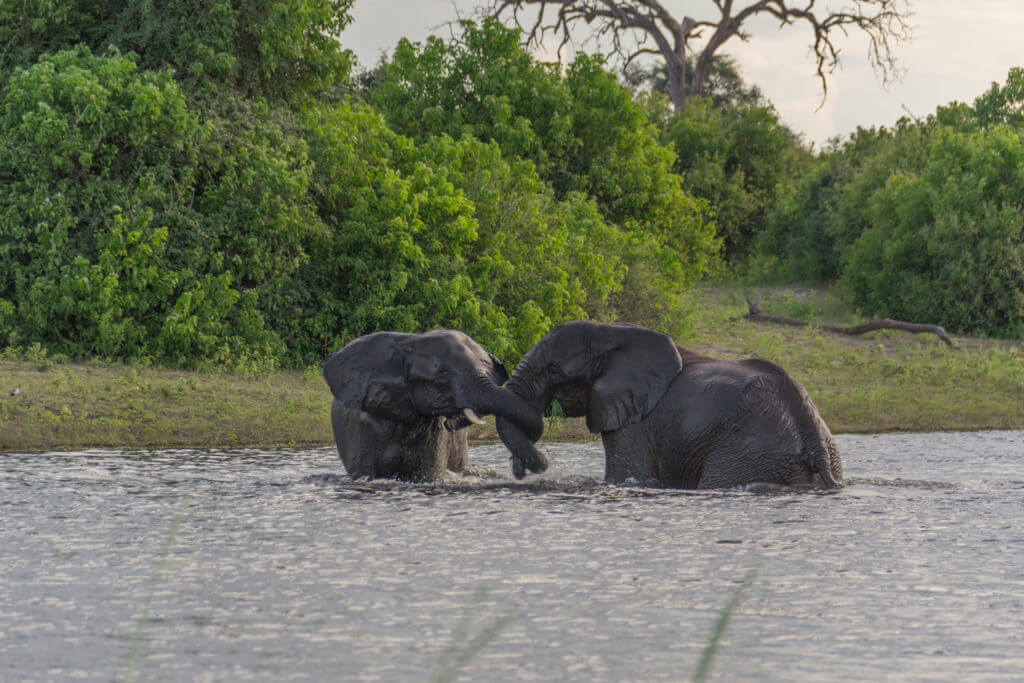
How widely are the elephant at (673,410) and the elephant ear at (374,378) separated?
0.76m

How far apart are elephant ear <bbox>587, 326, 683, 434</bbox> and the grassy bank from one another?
437 cm

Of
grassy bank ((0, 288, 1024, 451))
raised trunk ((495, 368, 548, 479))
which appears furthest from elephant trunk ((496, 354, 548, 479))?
grassy bank ((0, 288, 1024, 451))

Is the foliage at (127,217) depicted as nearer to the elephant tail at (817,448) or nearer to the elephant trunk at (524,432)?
the elephant trunk at (524,432)

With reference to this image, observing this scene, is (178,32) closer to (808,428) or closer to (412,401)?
(412,401)

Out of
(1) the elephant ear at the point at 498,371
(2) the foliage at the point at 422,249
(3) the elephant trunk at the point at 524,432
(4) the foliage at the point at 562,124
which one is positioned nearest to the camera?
(3) the elephant trunk at the point at 524,432

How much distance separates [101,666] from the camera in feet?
17.7

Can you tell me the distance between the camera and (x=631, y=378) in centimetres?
959

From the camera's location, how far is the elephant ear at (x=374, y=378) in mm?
9945

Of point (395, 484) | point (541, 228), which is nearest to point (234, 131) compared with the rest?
point (541, 228)

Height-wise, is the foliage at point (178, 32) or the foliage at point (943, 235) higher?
the foliage at point (178, 32)

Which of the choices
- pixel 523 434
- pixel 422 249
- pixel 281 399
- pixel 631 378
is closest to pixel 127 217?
pixel 281 399

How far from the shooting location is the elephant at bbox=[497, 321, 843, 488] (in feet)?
30.1

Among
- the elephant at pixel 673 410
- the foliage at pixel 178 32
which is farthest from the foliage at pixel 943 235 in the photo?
the elephant at pixel 673 410

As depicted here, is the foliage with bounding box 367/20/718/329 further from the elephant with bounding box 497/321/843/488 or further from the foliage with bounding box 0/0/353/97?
the elephant with bounding box 497/321/843/488
